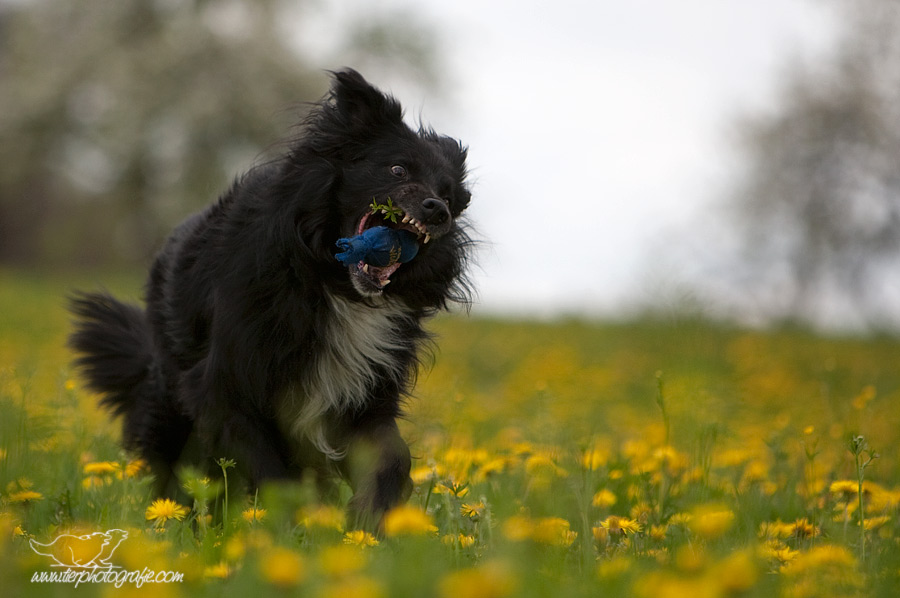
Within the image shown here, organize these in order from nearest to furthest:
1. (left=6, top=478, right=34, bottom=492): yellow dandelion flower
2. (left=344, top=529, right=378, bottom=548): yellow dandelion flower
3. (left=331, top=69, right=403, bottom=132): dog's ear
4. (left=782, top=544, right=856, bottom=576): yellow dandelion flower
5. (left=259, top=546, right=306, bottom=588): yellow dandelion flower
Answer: (left=259, top=546, right=306, bottom=588): yellow dandelion flower < (left=782, top=544, right=856, bottom=576): yellow dandelion flower < (left=344, top=529, right=378, bottom=548): yellow dandelion flower < (left=6, top=478, right=34, bottom=492): yellow dandelion flower < (left=331, top=69, right=403, bottom=132): dog's ear

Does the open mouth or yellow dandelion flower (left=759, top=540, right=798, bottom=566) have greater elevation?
the open mouth

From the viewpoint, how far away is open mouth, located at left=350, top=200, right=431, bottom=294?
3604 mm

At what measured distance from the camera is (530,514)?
10.3 ft

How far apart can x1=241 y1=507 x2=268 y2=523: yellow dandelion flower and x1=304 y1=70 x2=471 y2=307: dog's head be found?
3.57 feet

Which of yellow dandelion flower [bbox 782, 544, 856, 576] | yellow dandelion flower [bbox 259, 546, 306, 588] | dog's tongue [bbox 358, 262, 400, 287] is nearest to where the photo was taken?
yellow dandelion flower [bbox 259, 546, 306, 588]

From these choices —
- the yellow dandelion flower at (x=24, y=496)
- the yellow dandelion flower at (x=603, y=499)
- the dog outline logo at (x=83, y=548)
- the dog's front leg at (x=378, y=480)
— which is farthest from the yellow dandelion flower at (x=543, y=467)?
the yellow dandelion flower at (x=24, y=496)

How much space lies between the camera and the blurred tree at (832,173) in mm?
20797

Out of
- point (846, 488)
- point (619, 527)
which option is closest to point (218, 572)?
point (619, 527)

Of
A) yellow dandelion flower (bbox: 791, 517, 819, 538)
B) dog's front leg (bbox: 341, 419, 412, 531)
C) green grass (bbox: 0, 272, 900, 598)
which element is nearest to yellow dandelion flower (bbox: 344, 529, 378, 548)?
green grass (bbox: 0, 272, 900, 598)

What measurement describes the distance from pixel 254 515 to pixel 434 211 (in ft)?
4.64

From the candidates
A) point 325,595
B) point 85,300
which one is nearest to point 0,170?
point 85,300

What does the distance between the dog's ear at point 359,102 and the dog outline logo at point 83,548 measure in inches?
82.5

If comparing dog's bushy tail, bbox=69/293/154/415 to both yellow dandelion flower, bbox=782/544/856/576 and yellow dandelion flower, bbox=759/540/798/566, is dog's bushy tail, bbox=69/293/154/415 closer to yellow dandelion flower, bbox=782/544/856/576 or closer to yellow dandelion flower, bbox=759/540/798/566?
yellow dandelion flower, bbox=759/540/798/566

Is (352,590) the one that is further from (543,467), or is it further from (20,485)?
(20,485)
